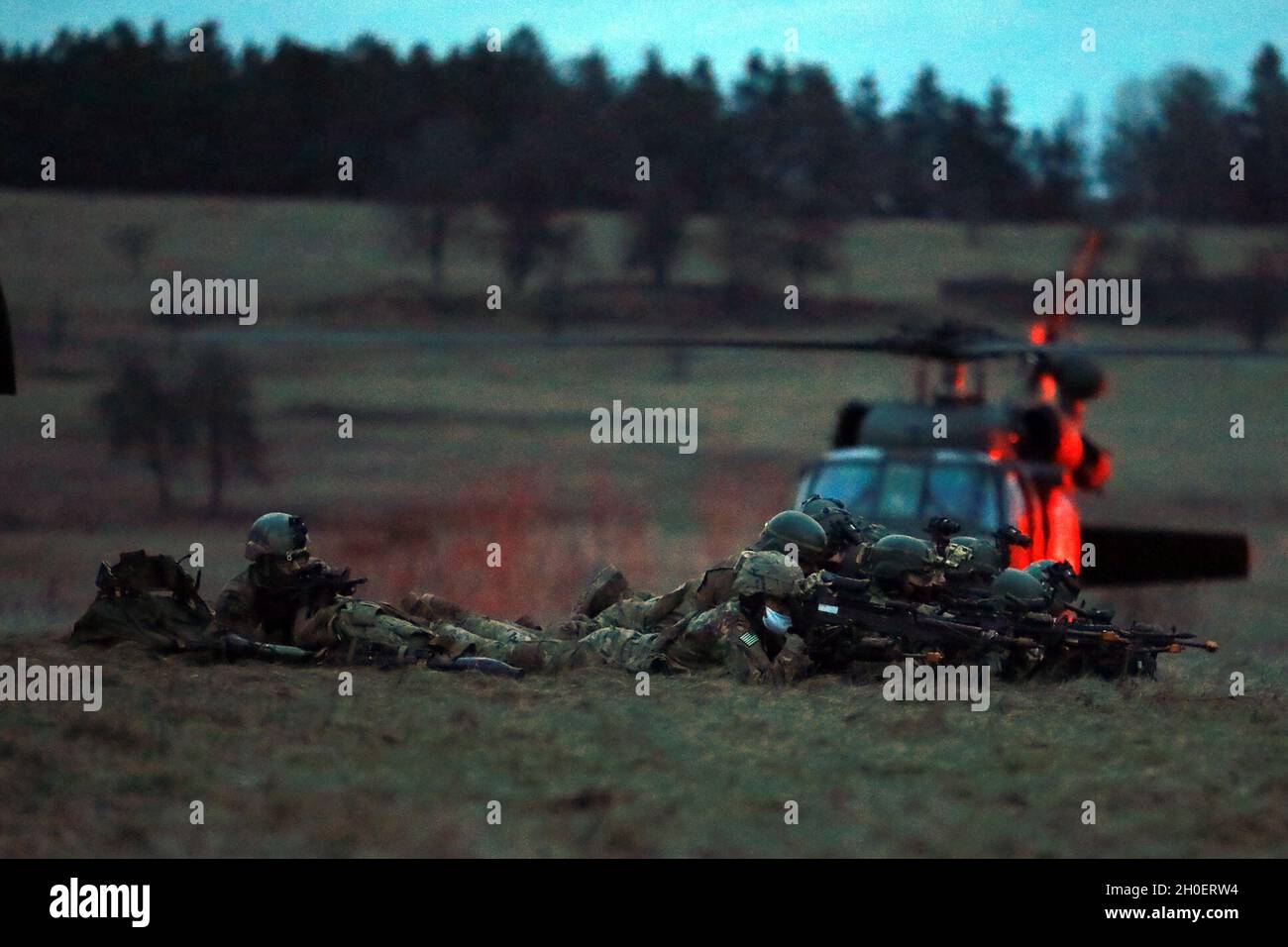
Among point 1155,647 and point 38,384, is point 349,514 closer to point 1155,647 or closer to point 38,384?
point 38,384

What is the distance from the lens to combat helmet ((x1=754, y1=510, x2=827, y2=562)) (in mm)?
10625

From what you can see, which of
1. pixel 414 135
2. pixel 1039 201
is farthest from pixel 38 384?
pixel 1039 201

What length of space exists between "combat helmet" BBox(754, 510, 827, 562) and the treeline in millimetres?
22226

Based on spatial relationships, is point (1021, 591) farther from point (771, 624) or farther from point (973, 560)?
point (771, 624)

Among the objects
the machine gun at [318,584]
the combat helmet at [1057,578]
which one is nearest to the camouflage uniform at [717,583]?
the combat helmet at [1057,578]

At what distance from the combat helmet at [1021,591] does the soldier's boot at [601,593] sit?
2564 millimetres

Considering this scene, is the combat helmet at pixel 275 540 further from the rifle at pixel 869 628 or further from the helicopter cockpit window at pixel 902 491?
the helicopter cockpit window at pixel 902 491

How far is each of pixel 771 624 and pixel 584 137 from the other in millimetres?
25126

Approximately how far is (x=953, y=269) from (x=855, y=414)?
2181 centimetres

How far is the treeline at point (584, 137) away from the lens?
3331 cm

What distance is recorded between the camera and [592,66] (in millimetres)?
36000

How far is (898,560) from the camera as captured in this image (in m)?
10.6

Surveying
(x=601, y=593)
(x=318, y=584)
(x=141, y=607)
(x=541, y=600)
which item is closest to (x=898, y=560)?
(x=601, y=593)
